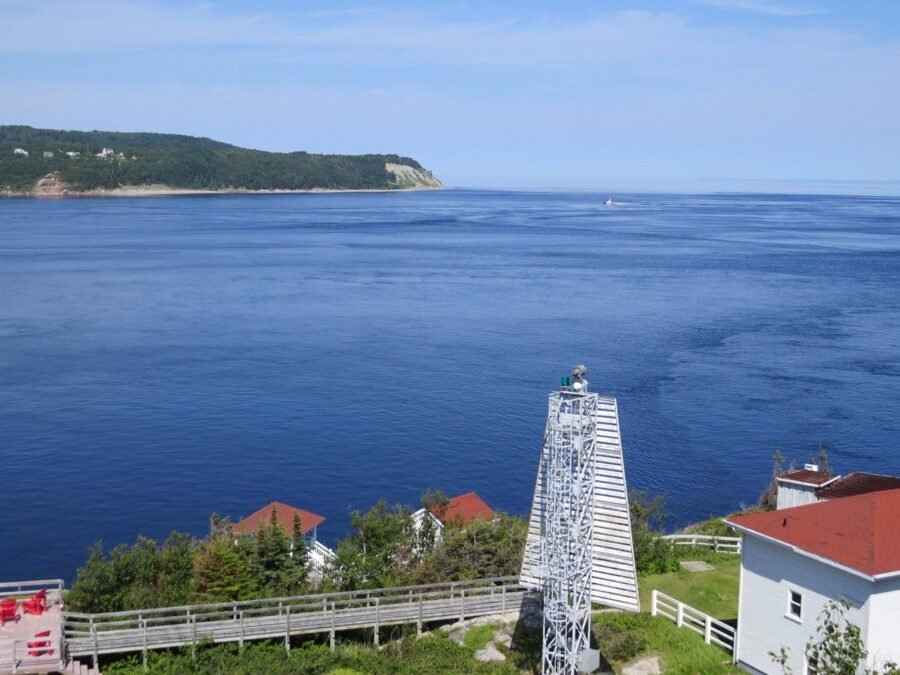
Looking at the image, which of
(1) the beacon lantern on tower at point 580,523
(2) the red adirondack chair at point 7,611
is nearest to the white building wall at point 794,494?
(1) the beacon lantern on tower at point 580,523

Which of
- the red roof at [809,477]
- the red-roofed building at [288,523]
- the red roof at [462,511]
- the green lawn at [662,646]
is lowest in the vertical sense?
the red-roofed building at [288,523]

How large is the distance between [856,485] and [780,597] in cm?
935

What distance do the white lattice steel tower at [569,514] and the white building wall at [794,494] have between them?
499 inches

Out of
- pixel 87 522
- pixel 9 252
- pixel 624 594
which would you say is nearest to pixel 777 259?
pixel 9 252

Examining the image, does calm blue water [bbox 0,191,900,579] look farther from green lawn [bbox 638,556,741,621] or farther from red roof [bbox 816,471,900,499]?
green lawn [bbox 638,556,741,621]

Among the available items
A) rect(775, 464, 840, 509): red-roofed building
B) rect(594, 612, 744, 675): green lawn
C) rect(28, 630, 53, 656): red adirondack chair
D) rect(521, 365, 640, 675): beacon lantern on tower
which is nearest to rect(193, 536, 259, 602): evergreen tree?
rect(28, 630, 53, 656): red adirondack chair

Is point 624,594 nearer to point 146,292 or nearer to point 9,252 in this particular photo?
point 146,292

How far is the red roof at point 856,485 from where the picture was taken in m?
27.2

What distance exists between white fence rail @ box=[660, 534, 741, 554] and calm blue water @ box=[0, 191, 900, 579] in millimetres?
12252

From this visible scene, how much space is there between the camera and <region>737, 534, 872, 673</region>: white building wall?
18609 millimetres

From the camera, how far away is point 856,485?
92.5 ft

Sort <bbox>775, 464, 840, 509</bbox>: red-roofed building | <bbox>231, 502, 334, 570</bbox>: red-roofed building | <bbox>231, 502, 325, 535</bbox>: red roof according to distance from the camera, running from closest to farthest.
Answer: <bbox>775, 464, 840, 509</bbox>: red-roofed building < <bbox>231, 502, 334, 570</bbox>: red-roofed building < <bbox>231, 502, 325, 535</bbox>: red roof

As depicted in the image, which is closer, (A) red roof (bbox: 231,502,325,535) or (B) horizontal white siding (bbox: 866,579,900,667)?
(B) horizontal white siding (bbox: 866,579,900,667)

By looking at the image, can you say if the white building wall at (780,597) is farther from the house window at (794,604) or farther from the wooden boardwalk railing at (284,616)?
the wooden boardwalk railing at (284,616)
